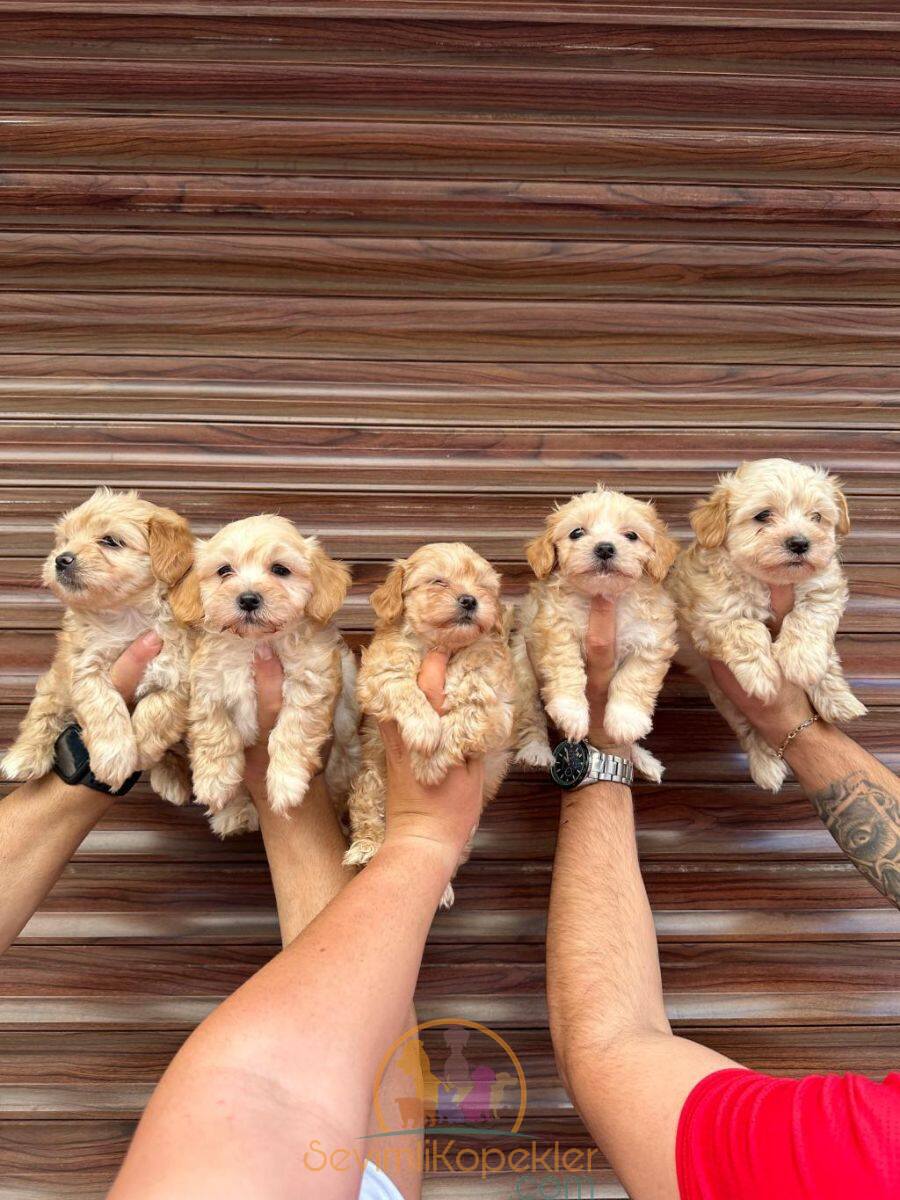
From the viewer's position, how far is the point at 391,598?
203cm

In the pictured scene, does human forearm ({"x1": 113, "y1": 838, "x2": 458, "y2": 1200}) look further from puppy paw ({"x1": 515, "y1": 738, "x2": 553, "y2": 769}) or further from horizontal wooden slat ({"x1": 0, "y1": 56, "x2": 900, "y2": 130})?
horizontal wooden slat ({"x1": 0, "y1": 56, "x2": 900, "y2": 130})

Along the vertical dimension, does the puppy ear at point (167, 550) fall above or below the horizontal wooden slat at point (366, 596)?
below

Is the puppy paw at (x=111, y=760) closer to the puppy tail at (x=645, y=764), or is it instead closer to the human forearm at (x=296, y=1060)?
the human forearm at (x=296, y=1060)

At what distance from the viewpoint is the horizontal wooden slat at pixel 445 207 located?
8.59 ft


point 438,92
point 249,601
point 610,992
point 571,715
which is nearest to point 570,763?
point 571,715

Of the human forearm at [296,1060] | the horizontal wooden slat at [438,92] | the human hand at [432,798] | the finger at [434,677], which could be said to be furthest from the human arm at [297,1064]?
the horizontal wooden slat at [438,92]

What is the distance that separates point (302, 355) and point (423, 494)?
2.38ft

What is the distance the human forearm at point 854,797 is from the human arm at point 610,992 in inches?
23.8

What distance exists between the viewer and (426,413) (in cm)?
274

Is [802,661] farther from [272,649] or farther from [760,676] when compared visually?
[272,649]

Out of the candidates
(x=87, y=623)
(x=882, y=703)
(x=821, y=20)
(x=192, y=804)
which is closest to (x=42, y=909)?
(x=192, y=804)

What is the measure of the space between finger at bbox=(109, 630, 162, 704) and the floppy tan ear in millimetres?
499

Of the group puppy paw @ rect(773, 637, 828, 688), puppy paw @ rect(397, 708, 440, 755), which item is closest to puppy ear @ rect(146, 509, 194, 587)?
puppy paw @ rect(397, 708, 440, 755)

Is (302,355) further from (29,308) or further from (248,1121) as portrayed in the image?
(248,1121)
